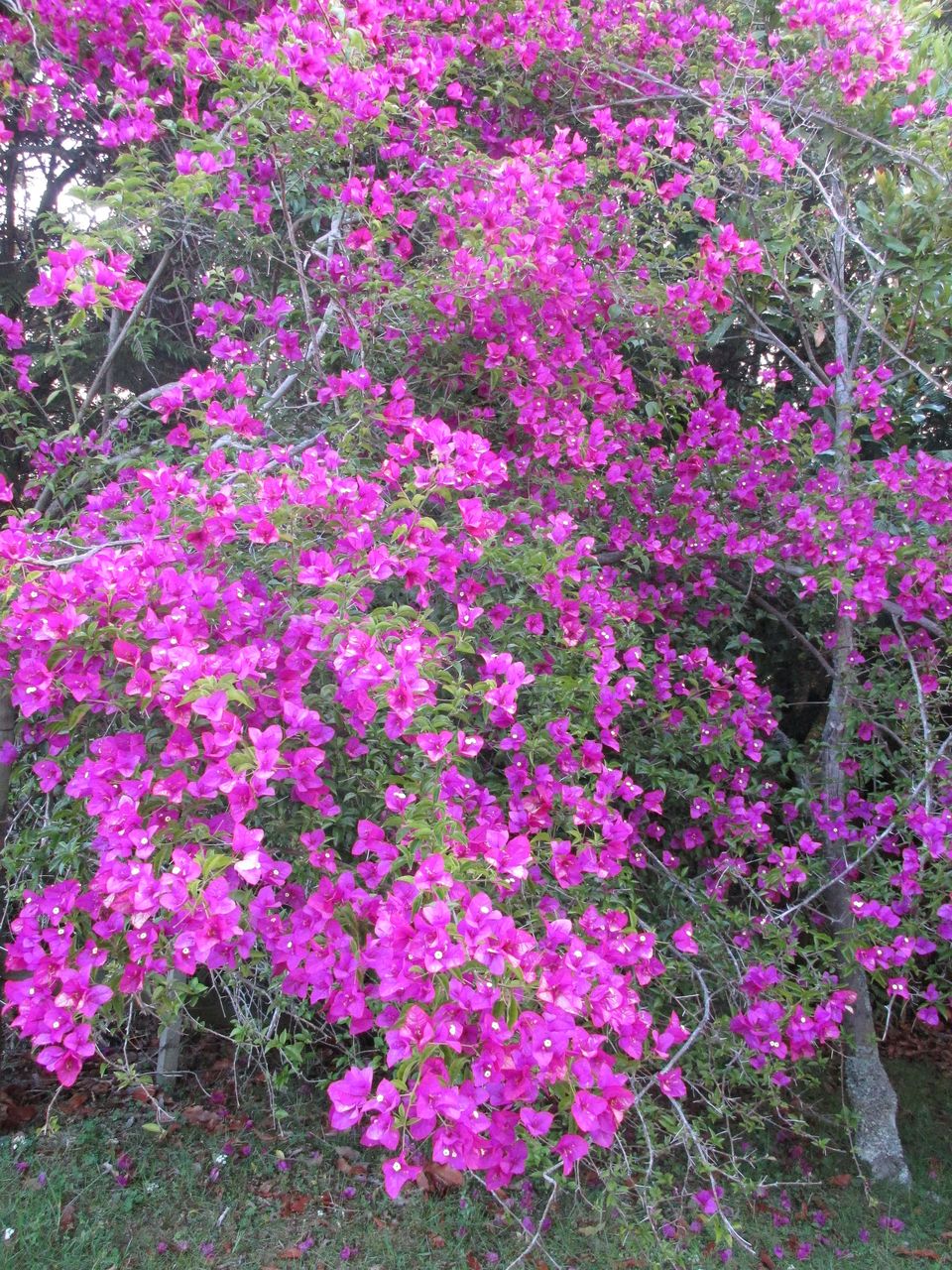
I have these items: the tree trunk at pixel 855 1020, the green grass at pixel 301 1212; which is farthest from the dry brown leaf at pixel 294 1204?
the tree trunk at pixel 855 1020

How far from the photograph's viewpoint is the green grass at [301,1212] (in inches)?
86.2

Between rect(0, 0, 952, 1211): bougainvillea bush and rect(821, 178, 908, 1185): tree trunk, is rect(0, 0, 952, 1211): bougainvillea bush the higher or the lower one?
the higher one

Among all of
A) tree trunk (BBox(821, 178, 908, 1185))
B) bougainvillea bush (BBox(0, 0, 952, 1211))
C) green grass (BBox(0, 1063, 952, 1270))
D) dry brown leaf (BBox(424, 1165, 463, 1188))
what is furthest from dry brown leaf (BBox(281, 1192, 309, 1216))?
tree trunk (BBox(821, 178, 908, 1185))

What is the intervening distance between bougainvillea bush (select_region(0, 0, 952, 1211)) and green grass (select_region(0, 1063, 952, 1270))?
0.27 meters

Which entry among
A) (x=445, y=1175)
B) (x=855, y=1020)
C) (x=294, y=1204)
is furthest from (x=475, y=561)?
(x=855, y=1020)

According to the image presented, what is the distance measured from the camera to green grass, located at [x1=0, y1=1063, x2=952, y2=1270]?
219 centimetres

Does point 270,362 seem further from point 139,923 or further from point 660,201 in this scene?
point 139,923

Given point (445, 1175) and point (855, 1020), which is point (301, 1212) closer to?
point (445, 1175)

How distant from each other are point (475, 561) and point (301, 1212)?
1.78 m

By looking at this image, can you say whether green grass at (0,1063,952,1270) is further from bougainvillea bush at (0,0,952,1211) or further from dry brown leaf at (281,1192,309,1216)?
bougainvillea bush at (0,0,952,1211)

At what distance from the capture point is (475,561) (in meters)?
1.75

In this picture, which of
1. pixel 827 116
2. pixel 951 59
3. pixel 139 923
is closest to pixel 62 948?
pixel 139 923

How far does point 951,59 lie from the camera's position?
8.77 ft

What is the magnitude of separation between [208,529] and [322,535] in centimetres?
28
